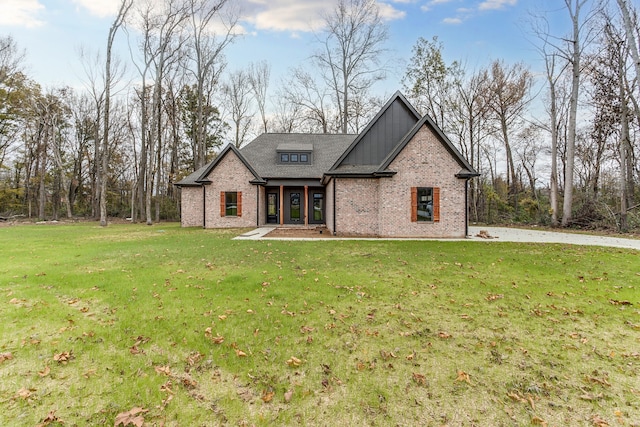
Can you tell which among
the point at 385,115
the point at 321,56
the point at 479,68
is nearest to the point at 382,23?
the point at 321,56

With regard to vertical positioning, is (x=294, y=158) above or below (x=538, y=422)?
above

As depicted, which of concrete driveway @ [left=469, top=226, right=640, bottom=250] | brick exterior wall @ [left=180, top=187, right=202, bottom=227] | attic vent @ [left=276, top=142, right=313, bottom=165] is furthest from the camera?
brick exterior wall @ [left=180, top=187, right=202, bottom=227]

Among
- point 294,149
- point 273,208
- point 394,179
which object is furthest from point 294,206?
point 394,179

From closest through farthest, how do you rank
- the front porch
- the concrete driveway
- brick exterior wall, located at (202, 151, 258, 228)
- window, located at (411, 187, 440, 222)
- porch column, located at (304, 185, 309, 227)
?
the concrete driveway < window, located at (411, 187, 440, 222) < brick exterior wall, located at (202, 151, 258, 228) < porch column, located at (304, 185, 309, 227) < the front porch

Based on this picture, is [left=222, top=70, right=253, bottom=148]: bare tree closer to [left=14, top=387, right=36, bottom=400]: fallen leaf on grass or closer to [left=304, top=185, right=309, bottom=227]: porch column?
[left=304, top=185, right=309, bottom=227]: porch column

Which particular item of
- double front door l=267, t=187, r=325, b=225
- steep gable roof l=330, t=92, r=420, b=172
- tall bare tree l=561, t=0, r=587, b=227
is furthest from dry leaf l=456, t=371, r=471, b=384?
tall bare tree l=561, t=0, r=587, b=227

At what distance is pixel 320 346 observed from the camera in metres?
3.50

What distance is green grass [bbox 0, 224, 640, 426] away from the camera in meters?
2.52

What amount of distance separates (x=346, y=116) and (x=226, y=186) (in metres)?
13.5

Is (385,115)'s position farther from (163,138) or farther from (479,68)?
(163,138)

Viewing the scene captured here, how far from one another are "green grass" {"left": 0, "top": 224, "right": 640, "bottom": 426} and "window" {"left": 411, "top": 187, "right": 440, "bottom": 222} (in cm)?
666

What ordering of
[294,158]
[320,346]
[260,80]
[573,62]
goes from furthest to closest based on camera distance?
[260,80] < [294,158] < [573,62] < [320,346]

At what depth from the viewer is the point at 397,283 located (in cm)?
593

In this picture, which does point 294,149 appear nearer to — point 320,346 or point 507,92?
point 507,92
